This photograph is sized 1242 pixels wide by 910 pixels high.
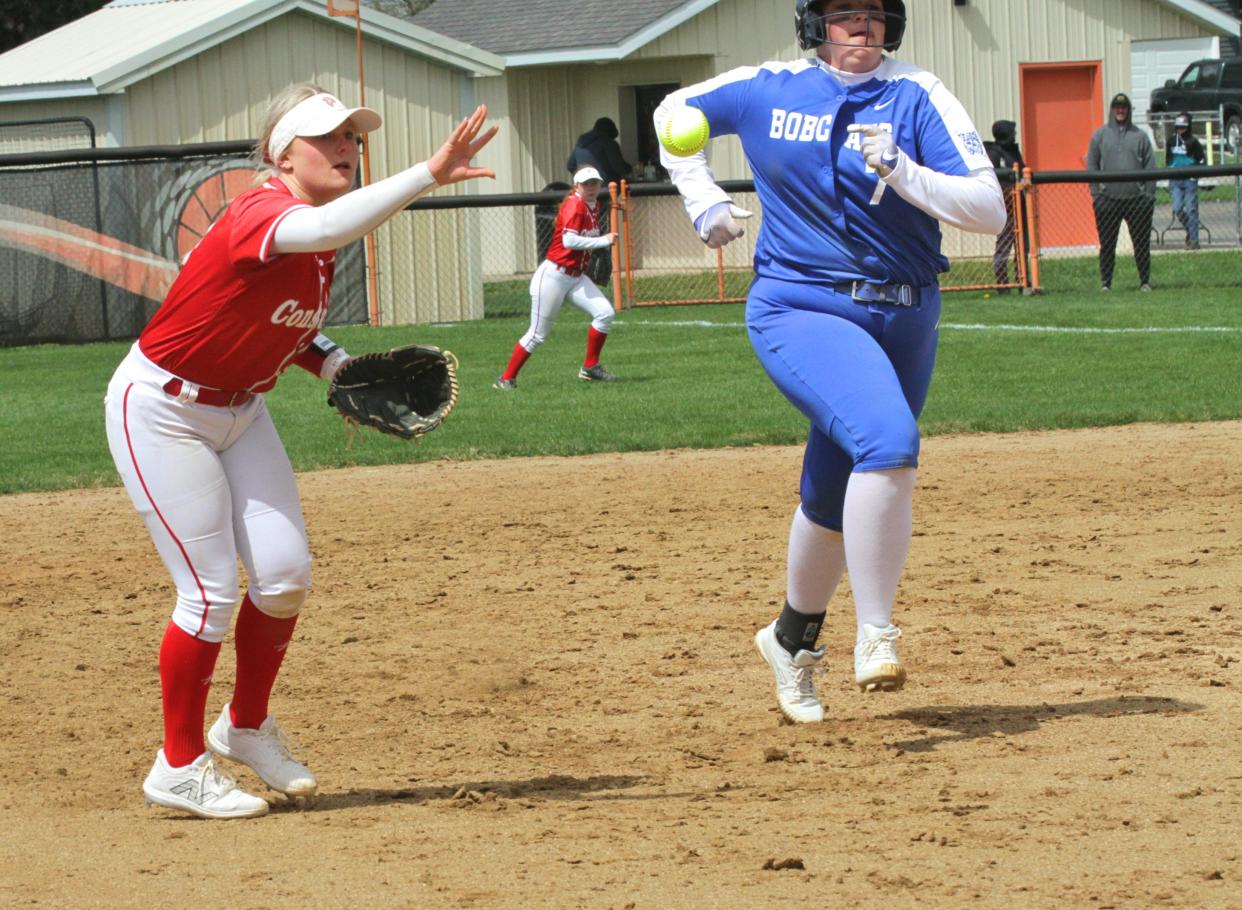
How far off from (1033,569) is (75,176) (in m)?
13.6

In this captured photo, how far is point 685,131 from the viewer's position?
5.27 meters

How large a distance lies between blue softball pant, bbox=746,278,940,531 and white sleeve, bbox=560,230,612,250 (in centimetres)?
867

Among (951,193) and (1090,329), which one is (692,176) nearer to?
(951,193)

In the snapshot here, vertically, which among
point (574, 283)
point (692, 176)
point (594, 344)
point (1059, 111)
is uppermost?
point (1059, 111)

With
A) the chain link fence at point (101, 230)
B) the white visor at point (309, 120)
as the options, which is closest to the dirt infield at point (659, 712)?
the white visor at point (309, 120)

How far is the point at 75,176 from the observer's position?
18438 millimetres

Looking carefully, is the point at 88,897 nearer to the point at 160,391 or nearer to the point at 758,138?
the point at 160,391

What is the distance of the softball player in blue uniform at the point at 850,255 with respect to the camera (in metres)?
4.91

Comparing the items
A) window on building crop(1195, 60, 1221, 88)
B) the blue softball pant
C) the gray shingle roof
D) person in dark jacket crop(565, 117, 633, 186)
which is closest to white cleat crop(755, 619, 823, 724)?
the blue softball pant

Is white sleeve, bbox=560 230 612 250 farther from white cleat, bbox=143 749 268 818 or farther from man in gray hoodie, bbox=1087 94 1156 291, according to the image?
white cleat, bbox=143 749 268 818

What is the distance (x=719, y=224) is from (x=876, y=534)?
101 centimetres

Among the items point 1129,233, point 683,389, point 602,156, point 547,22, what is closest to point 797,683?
point 683,389

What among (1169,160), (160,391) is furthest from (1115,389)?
(1169,160)

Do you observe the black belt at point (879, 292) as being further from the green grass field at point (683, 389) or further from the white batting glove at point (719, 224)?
the green grass field at point (683, 389)
